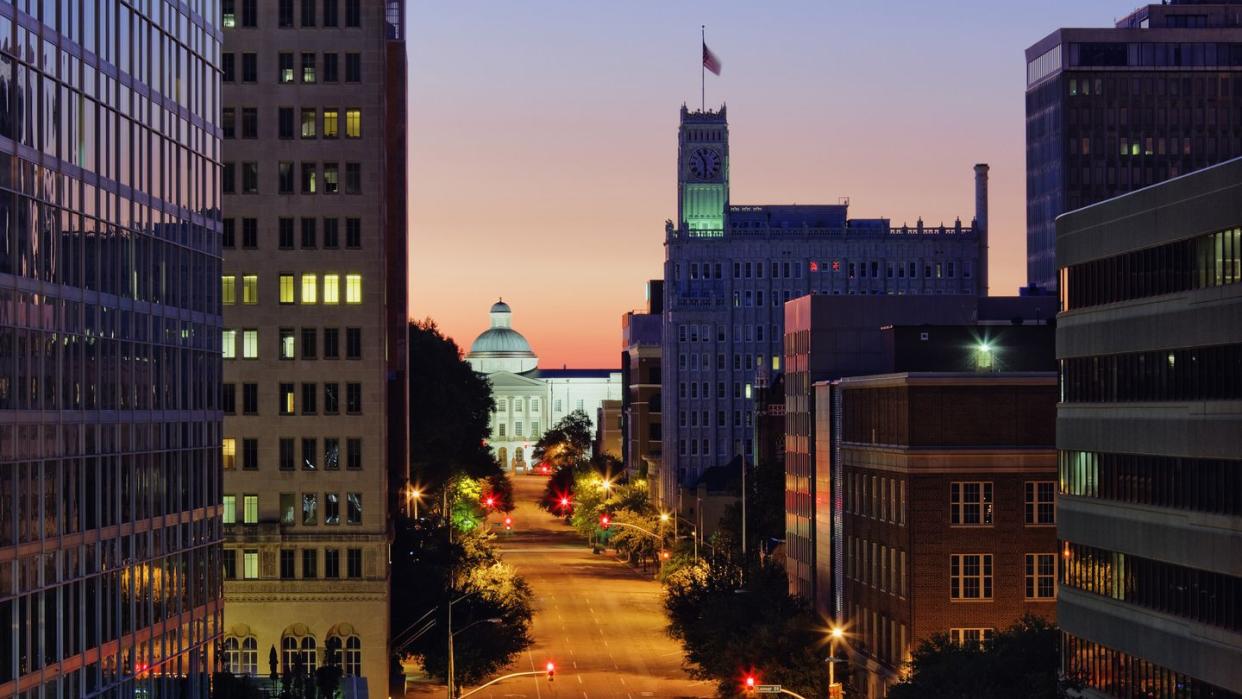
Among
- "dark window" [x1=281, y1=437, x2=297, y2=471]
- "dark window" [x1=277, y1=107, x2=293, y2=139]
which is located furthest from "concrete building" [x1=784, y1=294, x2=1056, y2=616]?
"dark window" [x1=277, y1=107, x2=293, y2=139]

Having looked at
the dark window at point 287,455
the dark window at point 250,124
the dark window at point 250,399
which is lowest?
the dark window at point 287,455

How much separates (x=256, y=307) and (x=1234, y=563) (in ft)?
202

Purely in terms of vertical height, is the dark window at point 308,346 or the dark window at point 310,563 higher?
the dark window at point 308,346

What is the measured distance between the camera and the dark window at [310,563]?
4050 inches

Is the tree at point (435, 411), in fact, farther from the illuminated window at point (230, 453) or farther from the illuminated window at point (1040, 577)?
the illuminated window at point (1040, 577)

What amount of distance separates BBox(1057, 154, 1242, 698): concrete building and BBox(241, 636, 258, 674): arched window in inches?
1871

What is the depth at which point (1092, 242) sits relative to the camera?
62812 mm

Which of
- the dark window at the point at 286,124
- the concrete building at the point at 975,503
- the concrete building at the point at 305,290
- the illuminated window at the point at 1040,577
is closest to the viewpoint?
the concrete building at the point at 975,503

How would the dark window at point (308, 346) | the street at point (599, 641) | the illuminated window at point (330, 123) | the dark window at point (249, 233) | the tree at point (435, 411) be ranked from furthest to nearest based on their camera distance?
the tree at point (435, 411)
the street at point (599, 641)
the dark window at point (308, 346)
the dark window at point (249, 233)
the illuminated window at point (330, 123)

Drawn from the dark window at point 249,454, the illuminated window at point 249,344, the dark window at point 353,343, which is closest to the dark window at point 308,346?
the dark window at point 353,343

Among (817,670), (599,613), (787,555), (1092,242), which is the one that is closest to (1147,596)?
(1092,242)

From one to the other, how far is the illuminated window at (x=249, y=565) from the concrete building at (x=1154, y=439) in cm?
4713

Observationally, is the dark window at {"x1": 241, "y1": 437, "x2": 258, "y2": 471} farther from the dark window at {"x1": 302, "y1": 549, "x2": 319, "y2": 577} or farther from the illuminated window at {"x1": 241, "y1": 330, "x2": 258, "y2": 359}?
the dark window at {"x1": 302, "y1": 549, "x2": 319, "y2": 577}

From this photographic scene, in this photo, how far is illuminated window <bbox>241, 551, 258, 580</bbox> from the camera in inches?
4033
